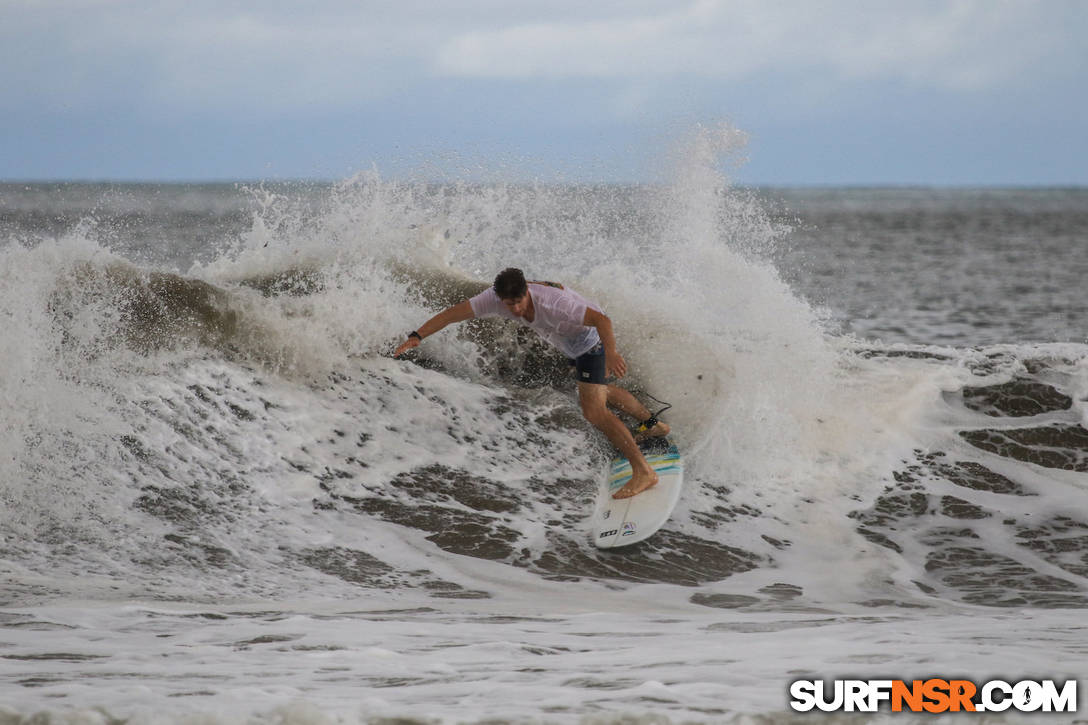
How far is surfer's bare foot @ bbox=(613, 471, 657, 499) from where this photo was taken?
7.82 metres

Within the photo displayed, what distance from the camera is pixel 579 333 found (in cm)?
756

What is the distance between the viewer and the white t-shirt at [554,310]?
7410 millimetres

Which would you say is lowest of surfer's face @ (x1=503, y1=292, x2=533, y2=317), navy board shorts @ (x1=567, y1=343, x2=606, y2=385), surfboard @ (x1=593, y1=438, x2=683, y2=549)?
surfboard @ (x1=593, y1=438, x2=683, y2=549)

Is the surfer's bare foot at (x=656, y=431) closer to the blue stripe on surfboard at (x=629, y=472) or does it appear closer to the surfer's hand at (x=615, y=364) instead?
the blue stripe on surfboard at (x=629, y=472)

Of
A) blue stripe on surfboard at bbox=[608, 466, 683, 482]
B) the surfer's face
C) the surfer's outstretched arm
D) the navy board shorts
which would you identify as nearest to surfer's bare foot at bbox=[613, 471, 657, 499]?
blue stripe on surfboard at bbox=[608, 466, 683, 482]

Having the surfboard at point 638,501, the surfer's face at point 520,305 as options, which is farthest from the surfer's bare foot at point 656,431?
the surfer's face at point 520,305

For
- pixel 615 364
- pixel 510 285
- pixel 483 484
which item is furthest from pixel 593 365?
pixel 483 484

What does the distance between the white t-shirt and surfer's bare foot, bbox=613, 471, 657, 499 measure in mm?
1081

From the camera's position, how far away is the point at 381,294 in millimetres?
10062

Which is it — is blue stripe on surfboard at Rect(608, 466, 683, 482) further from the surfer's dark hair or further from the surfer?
the surfer's dark hair

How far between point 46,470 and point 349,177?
5.00 metres

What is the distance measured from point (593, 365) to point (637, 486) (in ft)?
3.19

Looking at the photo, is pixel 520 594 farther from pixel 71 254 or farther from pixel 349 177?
pixel 349 177

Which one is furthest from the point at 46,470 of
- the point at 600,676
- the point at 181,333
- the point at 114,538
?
the point at 600,676
